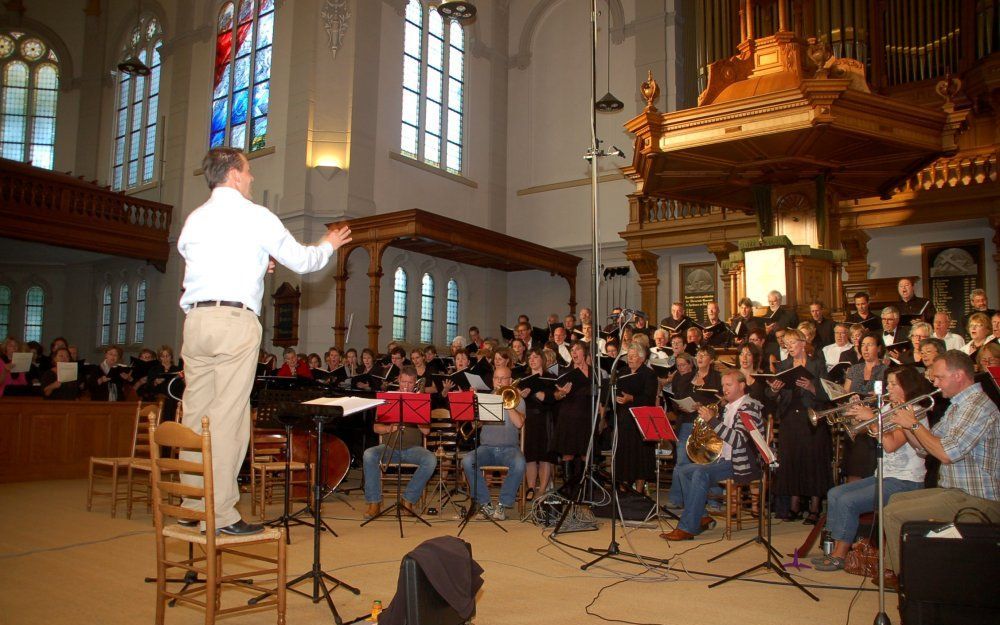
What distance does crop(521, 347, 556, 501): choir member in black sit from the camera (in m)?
8.02

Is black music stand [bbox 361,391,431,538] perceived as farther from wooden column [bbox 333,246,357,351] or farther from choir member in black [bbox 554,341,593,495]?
wooden column [bbox 333,246,357,351]

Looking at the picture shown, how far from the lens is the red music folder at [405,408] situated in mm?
6887

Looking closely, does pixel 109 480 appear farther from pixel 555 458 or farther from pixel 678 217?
pixel 678 217

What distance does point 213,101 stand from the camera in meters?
18.9

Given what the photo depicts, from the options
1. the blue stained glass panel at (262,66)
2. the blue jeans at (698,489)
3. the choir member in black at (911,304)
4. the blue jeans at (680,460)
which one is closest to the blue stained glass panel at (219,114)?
the blue stained glass panel at (262,66)

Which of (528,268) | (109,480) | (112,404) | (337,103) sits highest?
(337,103)

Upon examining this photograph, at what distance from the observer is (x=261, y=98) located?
58.2 feet

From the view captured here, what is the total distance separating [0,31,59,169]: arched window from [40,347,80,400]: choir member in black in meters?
13.3

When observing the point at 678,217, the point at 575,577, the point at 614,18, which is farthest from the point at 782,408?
the point at 614,18

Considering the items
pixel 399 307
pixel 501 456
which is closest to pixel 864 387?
pixel 501 456

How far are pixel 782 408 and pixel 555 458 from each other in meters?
2.31

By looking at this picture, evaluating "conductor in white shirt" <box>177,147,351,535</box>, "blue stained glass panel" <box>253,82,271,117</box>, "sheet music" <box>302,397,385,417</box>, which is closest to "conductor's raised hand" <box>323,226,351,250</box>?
"conductor in white shirt" <box>177,147,351,535</box>

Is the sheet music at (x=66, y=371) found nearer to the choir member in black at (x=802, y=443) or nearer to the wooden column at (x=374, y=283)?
the wooden column at (x=374, y=283)

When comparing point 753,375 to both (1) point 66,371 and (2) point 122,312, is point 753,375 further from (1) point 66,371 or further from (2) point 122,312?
(2) point 122,312
